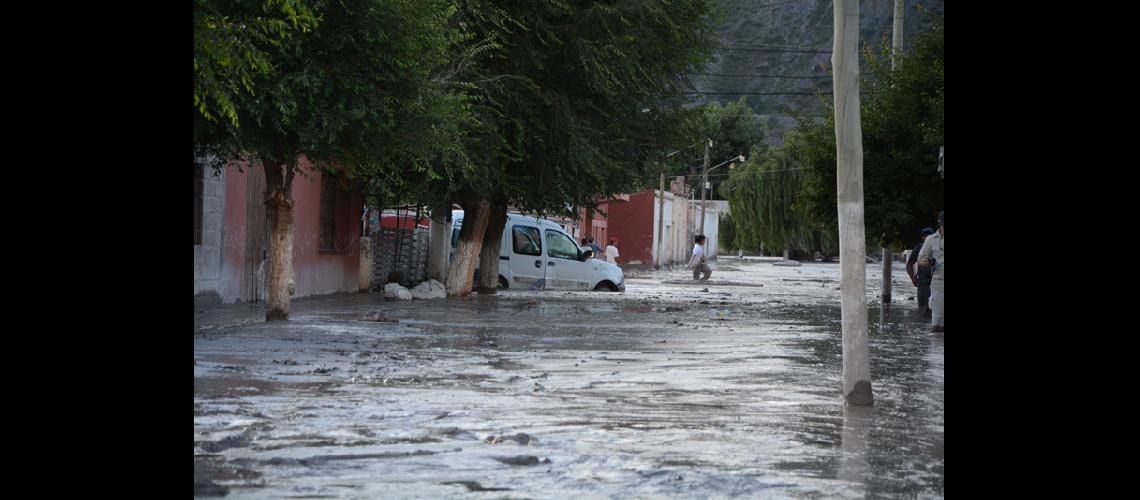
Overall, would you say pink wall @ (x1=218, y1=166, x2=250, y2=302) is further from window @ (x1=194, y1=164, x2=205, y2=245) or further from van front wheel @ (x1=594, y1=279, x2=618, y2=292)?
van front wheel @ (x1=594, y1=279, x2=618, y2=292)

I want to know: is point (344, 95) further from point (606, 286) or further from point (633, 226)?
point (633, 226)

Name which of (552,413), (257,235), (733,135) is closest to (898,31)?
(257,235)

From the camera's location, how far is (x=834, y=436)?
901 centimetres

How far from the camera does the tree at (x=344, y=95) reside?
16.2m

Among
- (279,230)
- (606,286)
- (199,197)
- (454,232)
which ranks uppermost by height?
(199,197)

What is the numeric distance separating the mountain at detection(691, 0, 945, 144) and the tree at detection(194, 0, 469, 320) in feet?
414

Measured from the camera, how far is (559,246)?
33219mm

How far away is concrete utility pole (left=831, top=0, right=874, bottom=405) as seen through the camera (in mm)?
10539

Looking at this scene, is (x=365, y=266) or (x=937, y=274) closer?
(x=937, y=274)

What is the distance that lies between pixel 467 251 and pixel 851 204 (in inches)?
735

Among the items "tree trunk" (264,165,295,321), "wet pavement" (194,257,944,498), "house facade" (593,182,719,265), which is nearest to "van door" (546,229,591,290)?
"wet pavement" (194,257,944,498)
